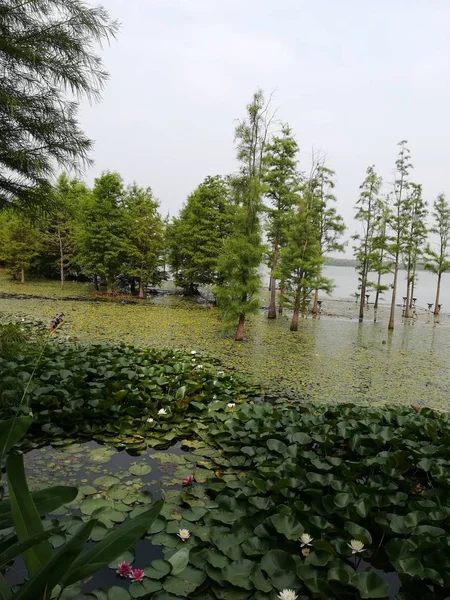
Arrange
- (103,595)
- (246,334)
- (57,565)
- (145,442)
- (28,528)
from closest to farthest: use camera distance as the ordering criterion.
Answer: (57,565) < (28,528) < (103,595) < (145,442) < (246,334)

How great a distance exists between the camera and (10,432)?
4.18 feet

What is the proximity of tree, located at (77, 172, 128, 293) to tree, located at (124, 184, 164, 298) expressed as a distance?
1.37 feet

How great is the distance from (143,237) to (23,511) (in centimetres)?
1868

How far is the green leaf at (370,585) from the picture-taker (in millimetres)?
1701

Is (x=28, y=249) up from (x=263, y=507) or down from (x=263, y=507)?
up

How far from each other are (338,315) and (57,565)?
19.2 metres

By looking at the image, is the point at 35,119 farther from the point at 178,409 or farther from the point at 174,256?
the point at 174,256

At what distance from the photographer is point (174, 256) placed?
70.0ft

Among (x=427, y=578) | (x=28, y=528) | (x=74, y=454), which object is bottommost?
(x=74, y=454)

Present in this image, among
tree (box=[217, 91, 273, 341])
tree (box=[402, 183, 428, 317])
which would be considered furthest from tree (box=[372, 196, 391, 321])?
tree (box=[217, 91, 273, 341])

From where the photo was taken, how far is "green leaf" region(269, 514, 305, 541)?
2094 millimetres

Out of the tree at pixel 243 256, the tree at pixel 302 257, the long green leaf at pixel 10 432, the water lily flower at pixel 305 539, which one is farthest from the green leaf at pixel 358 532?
the tree at pixel 302 257

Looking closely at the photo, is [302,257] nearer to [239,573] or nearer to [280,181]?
[280,181]

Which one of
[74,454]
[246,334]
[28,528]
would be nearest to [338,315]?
[246,334]
